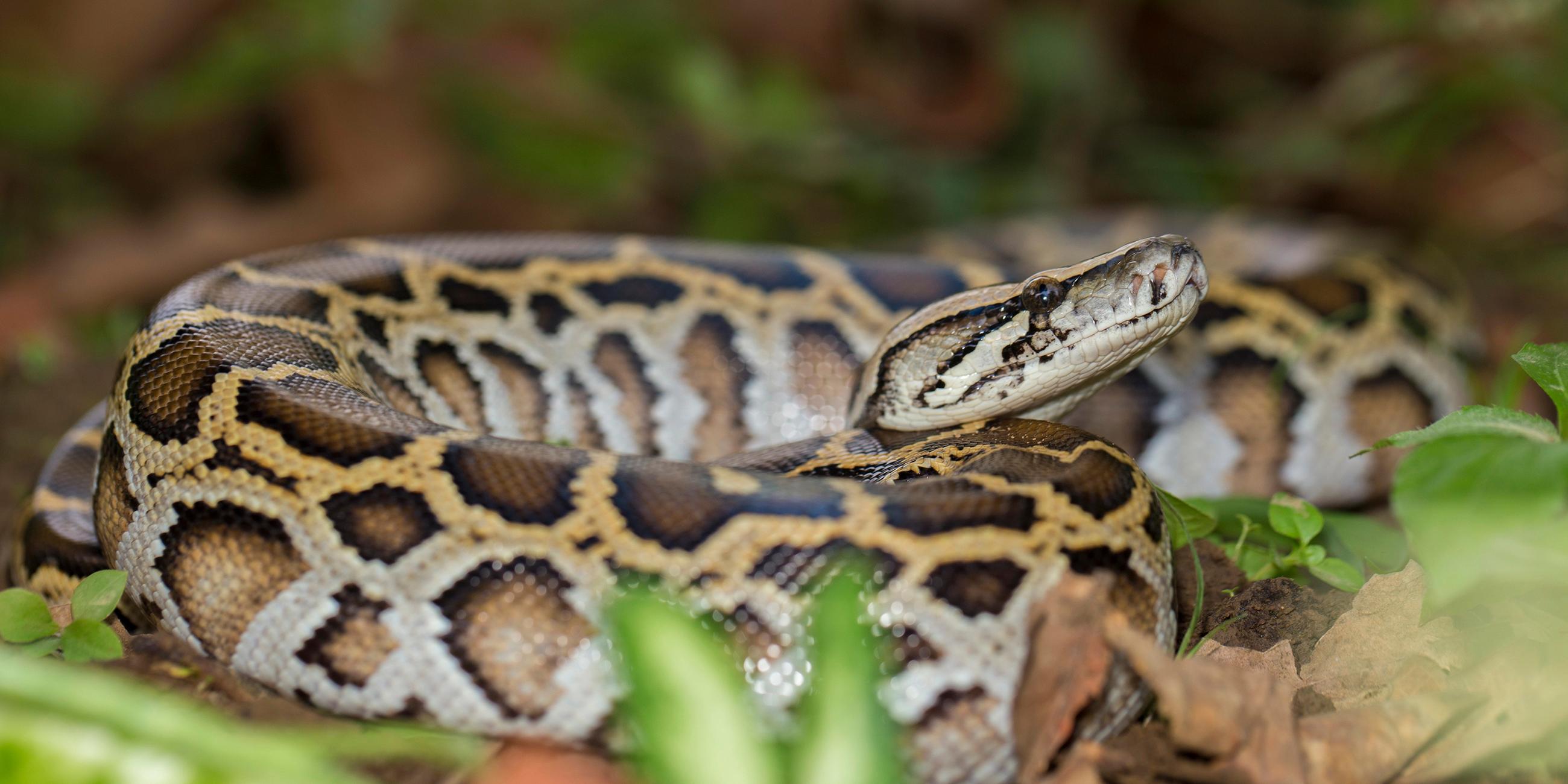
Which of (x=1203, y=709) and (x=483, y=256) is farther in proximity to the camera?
(x=483, y=256)

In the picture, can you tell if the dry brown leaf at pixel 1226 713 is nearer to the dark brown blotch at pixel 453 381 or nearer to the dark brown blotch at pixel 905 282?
the dark brown blotch at pixel 905 282

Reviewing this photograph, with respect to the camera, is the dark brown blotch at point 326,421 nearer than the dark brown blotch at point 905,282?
Yes

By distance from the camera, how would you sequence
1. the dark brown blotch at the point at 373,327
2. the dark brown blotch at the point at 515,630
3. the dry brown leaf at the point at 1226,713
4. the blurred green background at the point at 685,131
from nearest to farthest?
1. the dry brown leaf at the point at 1226,713
2. the dark brown blotch at the point at 515,630
3. the dark brown blotch at the point at 373,327
4. the blurred green background at the point at 685,131

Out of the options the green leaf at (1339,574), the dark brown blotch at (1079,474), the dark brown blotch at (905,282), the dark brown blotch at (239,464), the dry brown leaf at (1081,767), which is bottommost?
the green leaf at (1339,574)

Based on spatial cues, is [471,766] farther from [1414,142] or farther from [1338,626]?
[1414,142]

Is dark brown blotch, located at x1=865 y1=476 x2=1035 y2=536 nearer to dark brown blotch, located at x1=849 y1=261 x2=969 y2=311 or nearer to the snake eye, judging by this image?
the snake eye

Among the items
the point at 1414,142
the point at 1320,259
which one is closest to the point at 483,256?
the point at 1320,259

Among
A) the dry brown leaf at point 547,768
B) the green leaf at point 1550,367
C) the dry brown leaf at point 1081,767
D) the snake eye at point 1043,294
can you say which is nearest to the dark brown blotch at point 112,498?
the dry brown leaf at point 547,768
